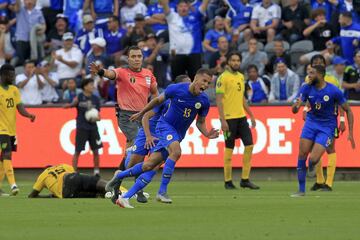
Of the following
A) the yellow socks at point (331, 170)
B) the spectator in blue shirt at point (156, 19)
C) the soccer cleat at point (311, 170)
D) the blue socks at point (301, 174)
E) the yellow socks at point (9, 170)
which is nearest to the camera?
the blue socks at point (301, 174)

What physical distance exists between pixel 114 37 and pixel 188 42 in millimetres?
2651

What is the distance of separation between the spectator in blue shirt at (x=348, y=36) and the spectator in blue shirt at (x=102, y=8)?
6671mm

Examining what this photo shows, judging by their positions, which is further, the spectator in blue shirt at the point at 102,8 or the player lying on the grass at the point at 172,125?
the spectator in blue shirt at the point at 102,8

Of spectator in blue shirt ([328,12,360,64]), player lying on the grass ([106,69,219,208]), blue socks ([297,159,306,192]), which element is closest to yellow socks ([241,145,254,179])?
blue socks ([297,159,306,192])

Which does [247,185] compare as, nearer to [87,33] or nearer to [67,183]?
[67,183]

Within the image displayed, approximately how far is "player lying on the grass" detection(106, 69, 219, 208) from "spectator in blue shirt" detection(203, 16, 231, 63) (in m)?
12.6

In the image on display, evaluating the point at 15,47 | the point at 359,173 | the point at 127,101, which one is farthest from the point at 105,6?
the point at 127,101

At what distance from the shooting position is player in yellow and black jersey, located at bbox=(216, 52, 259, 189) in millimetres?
23016

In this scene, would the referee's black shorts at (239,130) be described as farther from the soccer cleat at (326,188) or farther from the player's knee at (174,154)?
the player's knee at (174,154)

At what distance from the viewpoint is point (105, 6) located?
3206 cm

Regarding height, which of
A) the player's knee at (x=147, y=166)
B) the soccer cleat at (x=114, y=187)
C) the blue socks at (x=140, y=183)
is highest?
the player's knee at (x=147, y=166)

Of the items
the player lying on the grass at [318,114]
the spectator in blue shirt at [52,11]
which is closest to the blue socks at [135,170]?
the player lying on the grass at [318,114]

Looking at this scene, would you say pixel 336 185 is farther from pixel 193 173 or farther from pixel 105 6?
pixel 105 6

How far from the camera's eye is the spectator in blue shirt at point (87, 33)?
101ft
